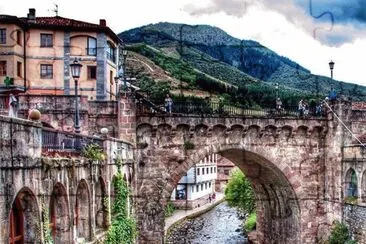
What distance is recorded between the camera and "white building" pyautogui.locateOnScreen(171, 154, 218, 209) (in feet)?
283

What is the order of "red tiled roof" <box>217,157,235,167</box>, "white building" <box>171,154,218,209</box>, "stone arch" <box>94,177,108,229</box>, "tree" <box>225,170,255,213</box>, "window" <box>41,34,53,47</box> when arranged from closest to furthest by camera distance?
"stone arch" <box>94,177,108,229</box>, "window" <box>41,34,53,47</box>, "tree" <box>225,170,255,213</box>, "white building" <box>171,154,218,209</box>, "red tiled roof" <box>217,157,235,167</box>

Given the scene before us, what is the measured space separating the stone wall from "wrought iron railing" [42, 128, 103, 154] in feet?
67.7

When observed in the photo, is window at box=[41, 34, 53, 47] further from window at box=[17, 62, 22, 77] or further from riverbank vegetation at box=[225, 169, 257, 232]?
riverbank vegetation at box=[225, 169, 257, 232]

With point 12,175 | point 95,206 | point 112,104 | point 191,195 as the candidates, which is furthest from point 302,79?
point 12,175

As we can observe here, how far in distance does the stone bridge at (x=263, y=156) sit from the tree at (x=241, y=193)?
21.4 m

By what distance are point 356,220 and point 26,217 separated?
1037 inches

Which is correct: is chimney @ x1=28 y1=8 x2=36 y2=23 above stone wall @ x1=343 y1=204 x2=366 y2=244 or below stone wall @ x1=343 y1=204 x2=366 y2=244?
above

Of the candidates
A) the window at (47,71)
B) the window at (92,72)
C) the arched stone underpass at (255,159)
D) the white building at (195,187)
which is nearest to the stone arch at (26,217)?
the arched stone underpass at (255,159)

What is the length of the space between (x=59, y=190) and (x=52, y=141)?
1887mm

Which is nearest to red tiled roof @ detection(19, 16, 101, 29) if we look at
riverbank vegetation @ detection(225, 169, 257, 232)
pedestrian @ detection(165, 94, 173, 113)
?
pedestrian @ detection(165, 94, 173, 113)

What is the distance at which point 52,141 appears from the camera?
19.7 meters

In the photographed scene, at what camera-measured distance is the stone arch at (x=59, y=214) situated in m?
18.6

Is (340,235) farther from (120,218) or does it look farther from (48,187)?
(48,187)

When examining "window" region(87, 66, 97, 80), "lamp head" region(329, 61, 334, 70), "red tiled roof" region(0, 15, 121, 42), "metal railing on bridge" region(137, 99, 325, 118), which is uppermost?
"red tiled roof" region(0, 15, 121, 42)
